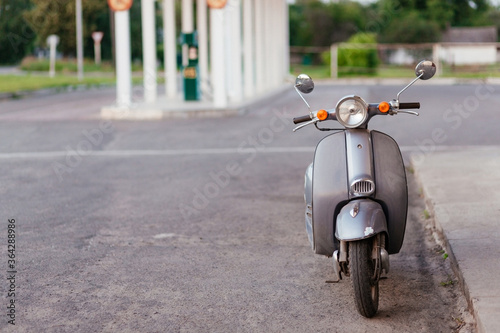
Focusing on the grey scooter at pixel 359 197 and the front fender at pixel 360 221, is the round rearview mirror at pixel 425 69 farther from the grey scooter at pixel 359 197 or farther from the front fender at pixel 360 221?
the front fender at pixel 360 221

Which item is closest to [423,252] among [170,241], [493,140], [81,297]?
[170,241]

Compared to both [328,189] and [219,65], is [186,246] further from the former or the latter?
[219,65]

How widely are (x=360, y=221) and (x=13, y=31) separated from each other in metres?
63.3

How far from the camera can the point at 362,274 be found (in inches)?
168

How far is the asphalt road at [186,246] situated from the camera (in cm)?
447

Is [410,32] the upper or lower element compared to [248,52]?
upper

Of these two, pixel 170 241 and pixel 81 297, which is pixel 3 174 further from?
Answer: pixel 81 297

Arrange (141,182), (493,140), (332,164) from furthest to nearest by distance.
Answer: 1. (493,140)
2. (141,182)
3. (332,164)

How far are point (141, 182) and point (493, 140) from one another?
6059 millimetres

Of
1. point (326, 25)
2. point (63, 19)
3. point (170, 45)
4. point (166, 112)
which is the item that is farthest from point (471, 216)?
point (63, 19)

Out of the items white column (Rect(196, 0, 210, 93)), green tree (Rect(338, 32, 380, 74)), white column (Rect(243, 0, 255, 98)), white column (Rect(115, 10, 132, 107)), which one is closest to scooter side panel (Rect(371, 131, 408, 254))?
white column (Rect(115, 10, 132, 107))

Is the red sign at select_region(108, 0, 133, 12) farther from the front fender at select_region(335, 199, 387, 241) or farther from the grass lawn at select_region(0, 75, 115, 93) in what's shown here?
the front fender at select_region(335, 199, 387, 241)

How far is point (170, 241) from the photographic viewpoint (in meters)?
6.24

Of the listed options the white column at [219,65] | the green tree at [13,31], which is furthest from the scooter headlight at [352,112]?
the green tree at [13,31]
